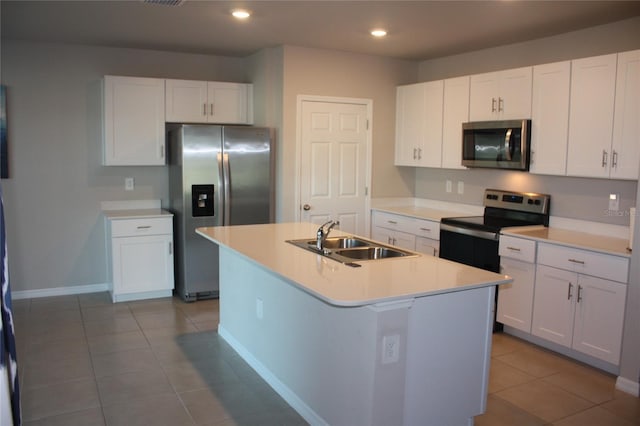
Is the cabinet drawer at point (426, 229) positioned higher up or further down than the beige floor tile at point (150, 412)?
higher up

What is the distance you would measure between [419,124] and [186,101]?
235 cm

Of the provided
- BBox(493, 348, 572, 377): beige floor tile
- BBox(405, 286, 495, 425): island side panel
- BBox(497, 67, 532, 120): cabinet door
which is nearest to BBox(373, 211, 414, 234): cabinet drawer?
BBox(497, 67, 532, 120): cabinet door

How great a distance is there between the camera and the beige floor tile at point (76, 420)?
9.71ft

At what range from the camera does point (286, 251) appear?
3320 mm

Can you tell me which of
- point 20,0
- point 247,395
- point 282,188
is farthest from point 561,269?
point 20,0

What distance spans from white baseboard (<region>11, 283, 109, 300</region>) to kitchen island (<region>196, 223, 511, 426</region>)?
2.85 meters

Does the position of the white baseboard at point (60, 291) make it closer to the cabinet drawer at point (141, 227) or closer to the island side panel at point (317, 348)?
the cabinet drawer at point (141, 227)

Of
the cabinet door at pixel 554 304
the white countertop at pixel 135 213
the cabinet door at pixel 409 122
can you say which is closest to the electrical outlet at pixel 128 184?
the white countertop at pixel 135 213

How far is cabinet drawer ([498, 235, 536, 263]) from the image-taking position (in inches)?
161

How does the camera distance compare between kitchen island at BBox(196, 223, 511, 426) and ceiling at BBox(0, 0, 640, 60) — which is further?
ceiling at BBox(0, 0, 640, 60)

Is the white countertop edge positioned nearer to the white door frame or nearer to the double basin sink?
the white door frame

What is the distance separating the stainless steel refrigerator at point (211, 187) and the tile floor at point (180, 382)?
70 cm

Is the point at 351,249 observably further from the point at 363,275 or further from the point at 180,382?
the point at 180,382

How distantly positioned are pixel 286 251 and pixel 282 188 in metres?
2.17
